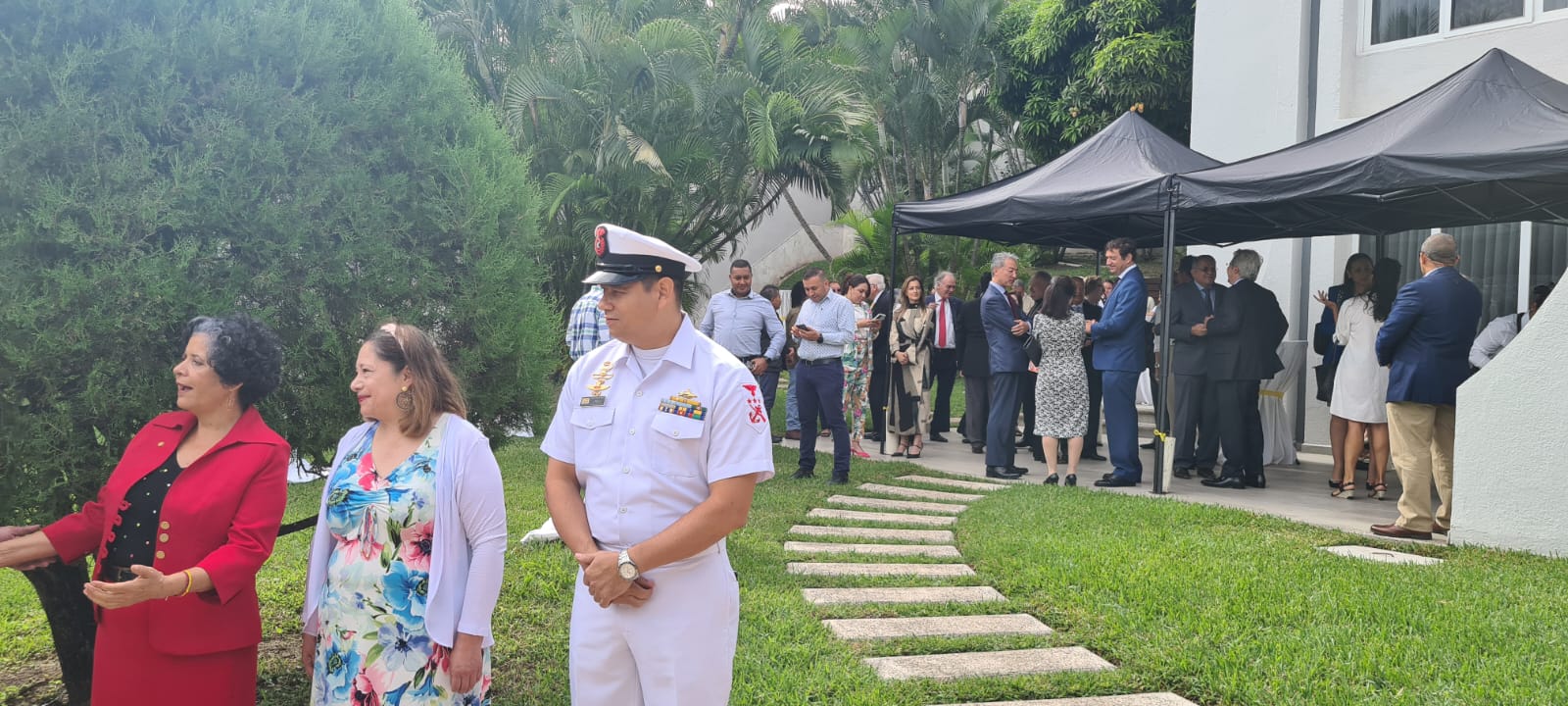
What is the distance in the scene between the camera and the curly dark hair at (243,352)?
10.1 feet

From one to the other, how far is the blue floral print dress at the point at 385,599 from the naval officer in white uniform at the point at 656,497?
1.64 ft

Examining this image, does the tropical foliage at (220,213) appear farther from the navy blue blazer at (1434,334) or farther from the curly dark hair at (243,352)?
A: the navy blue blazer at (1434,334)

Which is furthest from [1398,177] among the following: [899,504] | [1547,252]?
[1547,252]

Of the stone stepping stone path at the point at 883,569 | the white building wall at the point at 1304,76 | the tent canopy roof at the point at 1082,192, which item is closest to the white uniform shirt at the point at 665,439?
the stone stepping stone path at the point at 883,569

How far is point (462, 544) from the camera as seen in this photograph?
301 cm

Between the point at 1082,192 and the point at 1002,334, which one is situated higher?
the point at 1082,192

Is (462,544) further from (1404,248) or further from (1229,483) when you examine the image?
(1404,248)

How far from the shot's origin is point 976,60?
24719 mm

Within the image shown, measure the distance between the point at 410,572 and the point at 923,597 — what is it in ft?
10.8

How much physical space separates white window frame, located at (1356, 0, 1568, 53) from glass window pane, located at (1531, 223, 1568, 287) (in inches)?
79.0

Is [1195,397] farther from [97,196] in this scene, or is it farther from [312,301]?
[97,196]

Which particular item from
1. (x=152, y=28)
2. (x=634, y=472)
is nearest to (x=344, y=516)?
(x=634, y=472)

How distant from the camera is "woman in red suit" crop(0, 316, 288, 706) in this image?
293 centimetres

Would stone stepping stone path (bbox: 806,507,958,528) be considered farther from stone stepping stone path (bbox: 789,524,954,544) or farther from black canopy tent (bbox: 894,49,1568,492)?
black canopy tent (bbox: 894,49,1568,492)
